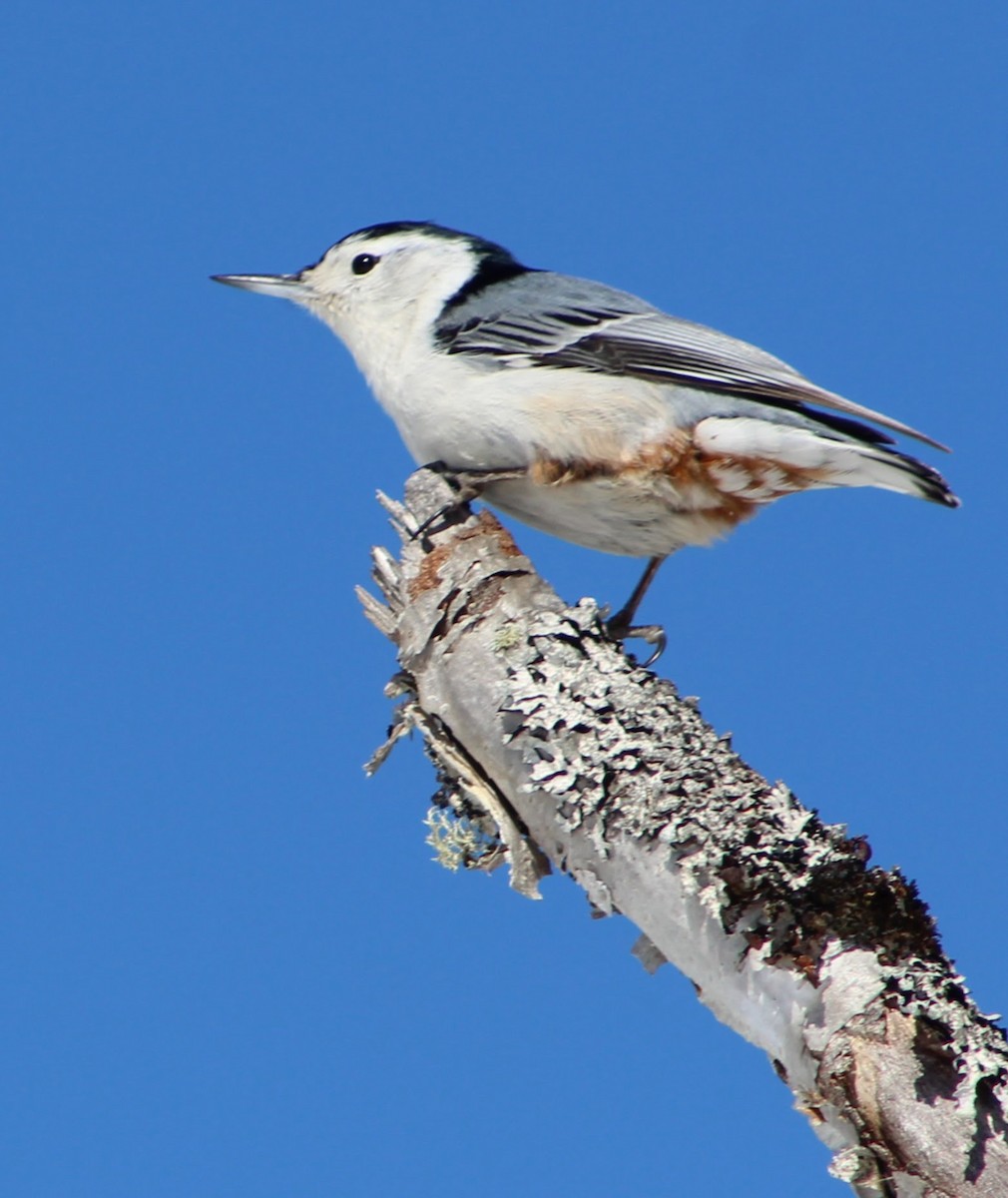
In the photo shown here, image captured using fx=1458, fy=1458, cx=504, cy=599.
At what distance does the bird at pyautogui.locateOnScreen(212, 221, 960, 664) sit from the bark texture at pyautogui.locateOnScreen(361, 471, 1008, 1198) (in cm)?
35

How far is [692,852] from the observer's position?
2.37 m

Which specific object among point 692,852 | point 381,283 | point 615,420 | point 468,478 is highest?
point 381,283

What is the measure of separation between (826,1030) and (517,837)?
907 millimetres

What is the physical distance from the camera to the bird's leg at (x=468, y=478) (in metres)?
3.43

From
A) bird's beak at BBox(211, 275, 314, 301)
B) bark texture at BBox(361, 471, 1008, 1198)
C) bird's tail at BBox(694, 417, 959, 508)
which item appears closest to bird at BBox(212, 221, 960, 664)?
bird's tail at BBox(694, 417, 959, 508)

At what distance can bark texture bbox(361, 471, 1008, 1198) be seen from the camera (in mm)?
1929

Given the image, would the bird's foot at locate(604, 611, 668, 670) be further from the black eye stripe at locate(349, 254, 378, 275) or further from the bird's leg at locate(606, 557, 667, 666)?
the black eye stripe at locate(349, 254, 378, 275)

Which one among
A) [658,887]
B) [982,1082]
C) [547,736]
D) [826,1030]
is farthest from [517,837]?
[982,1082]

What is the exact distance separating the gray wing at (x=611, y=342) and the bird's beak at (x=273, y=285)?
2.18ft

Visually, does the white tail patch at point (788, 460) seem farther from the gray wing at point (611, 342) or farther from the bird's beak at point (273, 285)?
the bird's beak at point (273, 285)

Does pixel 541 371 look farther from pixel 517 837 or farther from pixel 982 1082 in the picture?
pixel 982 1082

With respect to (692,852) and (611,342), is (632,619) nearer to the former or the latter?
(611,342)

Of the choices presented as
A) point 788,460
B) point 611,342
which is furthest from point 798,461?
point 611,342

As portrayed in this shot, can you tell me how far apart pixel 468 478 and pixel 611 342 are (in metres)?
0.54
